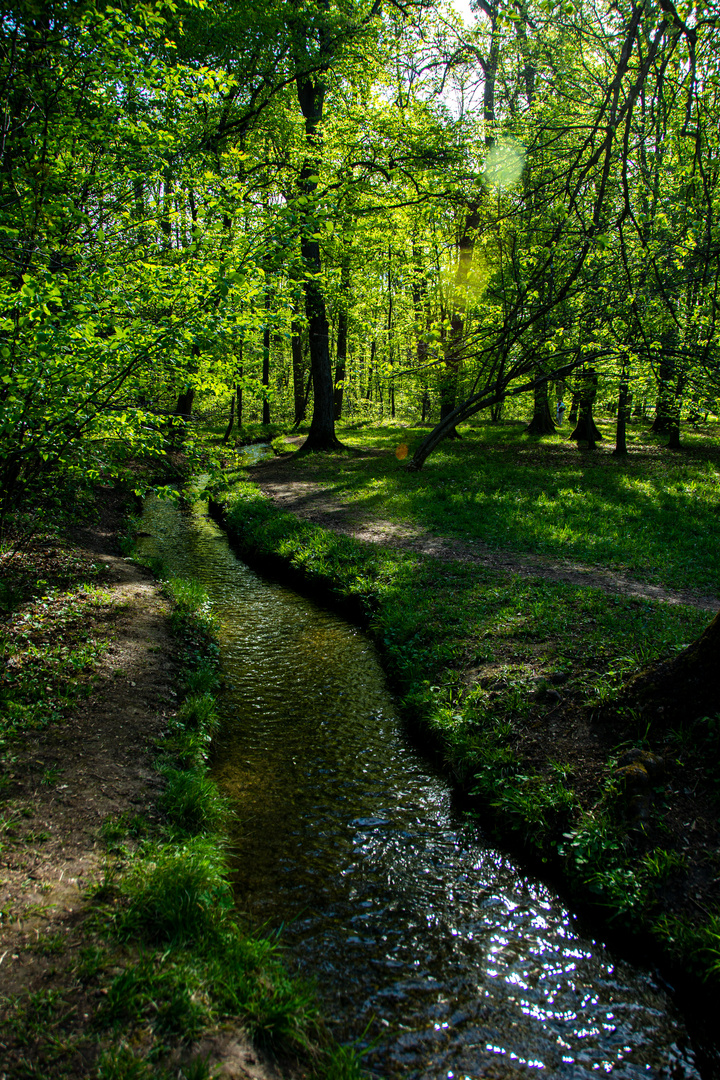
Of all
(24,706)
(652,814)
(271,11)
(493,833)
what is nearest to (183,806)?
(24,706)

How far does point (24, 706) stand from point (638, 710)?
212 inches

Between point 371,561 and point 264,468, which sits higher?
point 264,468

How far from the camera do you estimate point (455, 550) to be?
33.3ft

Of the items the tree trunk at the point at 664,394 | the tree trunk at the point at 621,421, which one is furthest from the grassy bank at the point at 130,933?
the tree trunk at the point at 621,421

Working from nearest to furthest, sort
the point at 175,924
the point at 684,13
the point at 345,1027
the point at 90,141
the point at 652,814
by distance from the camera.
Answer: the point at 345,1027, the point at 175,924, the point at 684,13, the point at 652,814, the point at 90,141

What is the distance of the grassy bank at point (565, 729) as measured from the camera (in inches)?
142

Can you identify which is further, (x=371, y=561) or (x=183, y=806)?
(x=371, y=561)

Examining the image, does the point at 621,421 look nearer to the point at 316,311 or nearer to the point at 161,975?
the point at 316,311

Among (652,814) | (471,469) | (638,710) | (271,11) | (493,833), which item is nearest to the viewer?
(652,814)

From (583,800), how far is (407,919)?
1.69 metres

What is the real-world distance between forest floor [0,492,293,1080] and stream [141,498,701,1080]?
77 centimetres

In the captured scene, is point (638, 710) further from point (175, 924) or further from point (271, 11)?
point (271, 11)

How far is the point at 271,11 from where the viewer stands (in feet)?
35.1

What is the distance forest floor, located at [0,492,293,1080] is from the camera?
2404 mm
